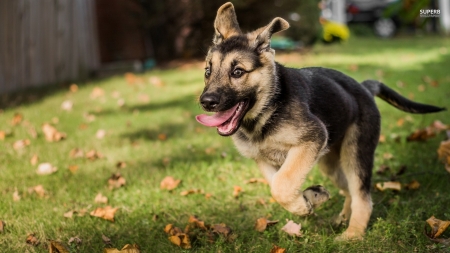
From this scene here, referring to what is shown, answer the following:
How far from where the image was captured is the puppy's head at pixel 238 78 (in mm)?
3453

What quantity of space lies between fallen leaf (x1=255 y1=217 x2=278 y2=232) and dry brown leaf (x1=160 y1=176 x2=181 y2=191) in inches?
45.9

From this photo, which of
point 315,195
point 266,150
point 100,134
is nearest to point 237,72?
point 266,150

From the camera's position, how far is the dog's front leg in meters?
3.50

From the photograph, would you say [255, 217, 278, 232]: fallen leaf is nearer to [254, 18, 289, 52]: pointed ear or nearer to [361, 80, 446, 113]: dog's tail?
[254, 18, 289, 52]: pointed ear

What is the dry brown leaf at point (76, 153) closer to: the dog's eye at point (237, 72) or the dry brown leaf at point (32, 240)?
the dry brown leaf at point (32, 240)

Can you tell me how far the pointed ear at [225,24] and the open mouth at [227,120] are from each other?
2.22 ft

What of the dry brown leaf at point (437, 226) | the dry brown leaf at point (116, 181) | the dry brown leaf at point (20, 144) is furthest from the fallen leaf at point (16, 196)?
the dry brown leaf at point (437, 226)

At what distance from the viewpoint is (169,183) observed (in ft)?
16.3

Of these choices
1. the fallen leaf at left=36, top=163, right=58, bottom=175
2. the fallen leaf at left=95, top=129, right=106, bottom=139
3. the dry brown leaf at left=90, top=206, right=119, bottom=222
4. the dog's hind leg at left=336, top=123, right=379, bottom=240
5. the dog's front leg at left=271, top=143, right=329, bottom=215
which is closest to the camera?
the dog's front leg at left=271, top=143, right=329, bottom=215

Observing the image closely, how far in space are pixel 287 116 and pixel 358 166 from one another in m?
0.76

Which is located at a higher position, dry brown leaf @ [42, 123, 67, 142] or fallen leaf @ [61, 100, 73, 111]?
dry brown leaf @ [42, 123, 67, 142]

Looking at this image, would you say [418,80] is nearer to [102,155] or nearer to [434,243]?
[102,155]

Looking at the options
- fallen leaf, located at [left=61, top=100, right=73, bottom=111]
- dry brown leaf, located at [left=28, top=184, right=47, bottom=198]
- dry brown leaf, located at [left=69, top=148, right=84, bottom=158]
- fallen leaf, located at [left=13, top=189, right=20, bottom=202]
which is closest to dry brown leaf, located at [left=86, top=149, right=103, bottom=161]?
dry brown leaf, located at [left=69, top=148, right=84, bottom=158]

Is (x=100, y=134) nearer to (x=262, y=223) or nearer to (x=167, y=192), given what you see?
(x=167, y=192)
